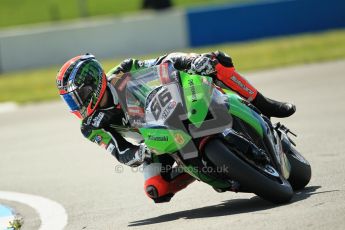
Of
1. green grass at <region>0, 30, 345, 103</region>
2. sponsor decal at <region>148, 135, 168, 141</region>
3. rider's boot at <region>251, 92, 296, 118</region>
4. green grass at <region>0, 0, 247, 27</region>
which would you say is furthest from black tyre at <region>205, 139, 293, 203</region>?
green grass at <region>0, 0, 247, 27</region>

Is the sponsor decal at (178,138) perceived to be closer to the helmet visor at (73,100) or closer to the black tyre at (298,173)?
the helmet visor at (73,100)

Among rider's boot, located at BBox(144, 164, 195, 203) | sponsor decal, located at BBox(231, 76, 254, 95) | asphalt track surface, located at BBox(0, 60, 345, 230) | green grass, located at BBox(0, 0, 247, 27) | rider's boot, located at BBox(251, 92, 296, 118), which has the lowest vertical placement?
green grass, located at BBox(0, 0, 247, 27)

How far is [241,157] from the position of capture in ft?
18.5

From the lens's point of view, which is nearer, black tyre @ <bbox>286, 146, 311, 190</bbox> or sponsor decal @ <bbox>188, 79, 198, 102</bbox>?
sponsor decal @ <bbox>188, 79, 198, 102</bbox>

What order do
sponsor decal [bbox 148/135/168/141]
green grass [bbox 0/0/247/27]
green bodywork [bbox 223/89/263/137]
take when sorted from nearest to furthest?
sponsor decal [bbox 148/135/168/141] → green bodywork [bbox 223/89/263/137] → green grass [bbox 0/0/247/27]

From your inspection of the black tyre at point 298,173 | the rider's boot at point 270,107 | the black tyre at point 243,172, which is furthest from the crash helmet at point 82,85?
the black tyre at point 298,173

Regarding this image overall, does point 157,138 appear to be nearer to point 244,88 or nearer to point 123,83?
point 123,83

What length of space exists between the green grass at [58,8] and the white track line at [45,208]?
18774 mm

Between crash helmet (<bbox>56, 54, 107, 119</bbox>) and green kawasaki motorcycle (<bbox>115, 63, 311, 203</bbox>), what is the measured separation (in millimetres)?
339

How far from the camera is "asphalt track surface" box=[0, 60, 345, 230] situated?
5.64 metres

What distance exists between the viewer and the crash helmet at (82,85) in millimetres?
6281

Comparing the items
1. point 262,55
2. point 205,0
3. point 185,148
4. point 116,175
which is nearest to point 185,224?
point 185,148

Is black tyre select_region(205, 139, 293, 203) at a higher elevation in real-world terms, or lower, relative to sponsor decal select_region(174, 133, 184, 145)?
lower

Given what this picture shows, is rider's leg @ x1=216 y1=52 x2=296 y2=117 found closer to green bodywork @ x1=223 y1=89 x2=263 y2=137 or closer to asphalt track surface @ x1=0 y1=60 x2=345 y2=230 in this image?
green bodywork @ x1=223 y1=89 x2=263 y2=137
